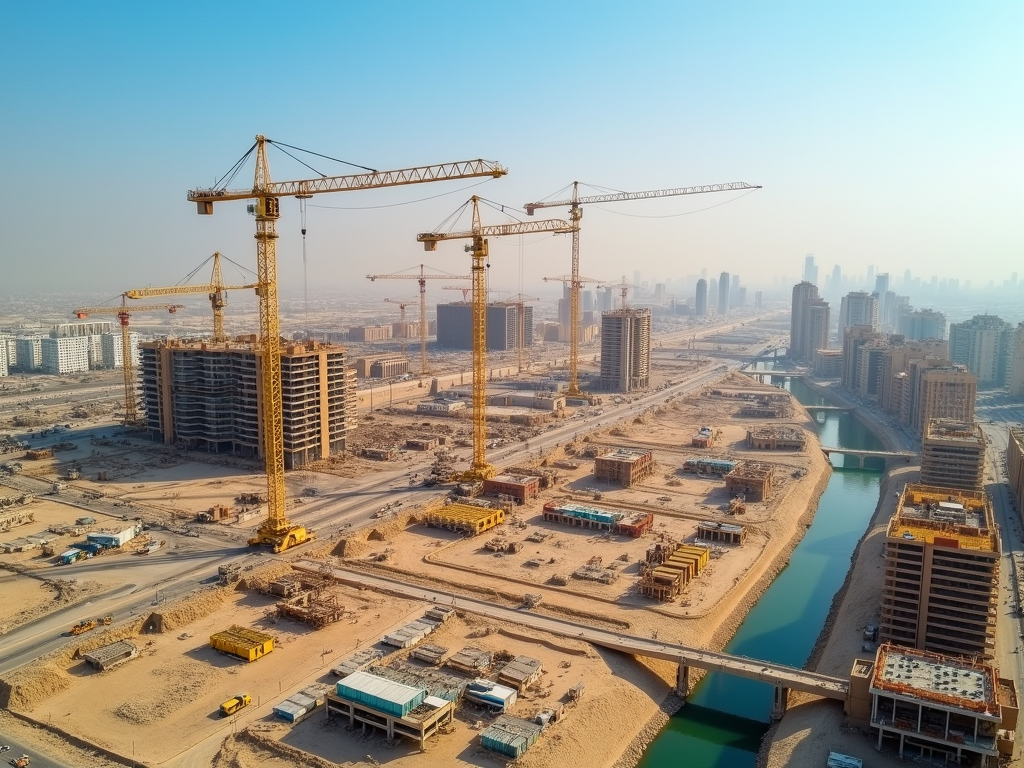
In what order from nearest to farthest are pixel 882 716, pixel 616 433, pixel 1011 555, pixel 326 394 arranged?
pixel 882 716, pixel 1011 555, pixel 326 394, pixel 616 433

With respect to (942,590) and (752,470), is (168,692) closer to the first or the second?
(942,590)

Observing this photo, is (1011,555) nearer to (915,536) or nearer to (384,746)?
(915,536)

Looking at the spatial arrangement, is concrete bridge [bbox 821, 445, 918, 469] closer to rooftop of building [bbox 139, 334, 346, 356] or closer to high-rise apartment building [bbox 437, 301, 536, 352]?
rooftop of building [bbox 139, 334, 346, 356]

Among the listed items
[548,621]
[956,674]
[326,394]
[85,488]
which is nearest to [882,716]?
[956,674]

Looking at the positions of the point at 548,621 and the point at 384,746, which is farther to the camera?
the point at 548,621

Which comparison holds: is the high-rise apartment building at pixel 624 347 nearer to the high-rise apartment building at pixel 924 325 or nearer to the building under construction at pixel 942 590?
the building under construction at pixel 942 590

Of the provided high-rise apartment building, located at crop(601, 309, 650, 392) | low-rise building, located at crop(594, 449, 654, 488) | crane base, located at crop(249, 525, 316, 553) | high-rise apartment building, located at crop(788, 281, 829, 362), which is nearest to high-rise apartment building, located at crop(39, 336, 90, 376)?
high-rise apartment building, located at crop(601, 309, 650, 392)
